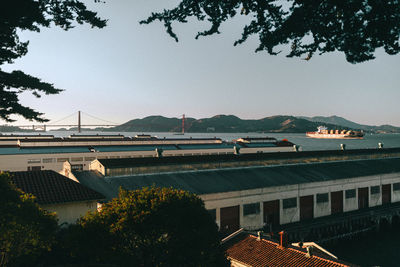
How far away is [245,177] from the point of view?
4441cm

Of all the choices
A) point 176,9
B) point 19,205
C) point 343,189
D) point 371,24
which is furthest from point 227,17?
point 343,189

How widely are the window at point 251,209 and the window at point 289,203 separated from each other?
4318 mm

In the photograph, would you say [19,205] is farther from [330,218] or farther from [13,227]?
[330,218]

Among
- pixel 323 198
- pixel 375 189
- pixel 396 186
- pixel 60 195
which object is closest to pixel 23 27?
pixel 60 195

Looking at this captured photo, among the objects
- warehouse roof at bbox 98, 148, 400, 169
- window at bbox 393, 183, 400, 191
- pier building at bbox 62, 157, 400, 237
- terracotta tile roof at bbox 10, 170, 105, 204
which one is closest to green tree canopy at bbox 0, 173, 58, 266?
terracotta tile roof at bbox 10, 170, 105, 204

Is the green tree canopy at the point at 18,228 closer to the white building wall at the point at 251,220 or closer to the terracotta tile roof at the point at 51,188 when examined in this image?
the terracotta tile roof at the point at 51,188

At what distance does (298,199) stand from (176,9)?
40.5 meters

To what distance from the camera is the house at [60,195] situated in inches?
1204

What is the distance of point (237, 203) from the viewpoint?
38719 mm

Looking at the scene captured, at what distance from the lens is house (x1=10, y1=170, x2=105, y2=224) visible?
3058 centimetres

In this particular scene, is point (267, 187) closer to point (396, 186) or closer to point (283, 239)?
point (283, 239)

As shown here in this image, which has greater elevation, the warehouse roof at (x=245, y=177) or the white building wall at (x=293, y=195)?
the warehouse roof at (x=245, y=177)

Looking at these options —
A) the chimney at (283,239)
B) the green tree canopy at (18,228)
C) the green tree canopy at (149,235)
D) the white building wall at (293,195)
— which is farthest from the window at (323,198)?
the green tree canopy at (18,228)

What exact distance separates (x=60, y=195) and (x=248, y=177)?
24132 millimetres
